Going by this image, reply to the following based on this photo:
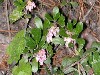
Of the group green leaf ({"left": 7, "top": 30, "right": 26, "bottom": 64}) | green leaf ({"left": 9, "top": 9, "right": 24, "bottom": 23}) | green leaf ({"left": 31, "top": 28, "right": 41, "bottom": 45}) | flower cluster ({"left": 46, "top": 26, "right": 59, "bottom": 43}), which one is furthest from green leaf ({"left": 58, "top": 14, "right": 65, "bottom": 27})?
green leaf ({"left": 9, "top": 9, "right": 24, "bottom": 23})

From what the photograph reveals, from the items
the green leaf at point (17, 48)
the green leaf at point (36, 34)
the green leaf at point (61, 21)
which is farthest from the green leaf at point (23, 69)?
the green leaf at point (61, 21)

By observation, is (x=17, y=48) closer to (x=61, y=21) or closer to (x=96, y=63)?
(x=61, y=21)

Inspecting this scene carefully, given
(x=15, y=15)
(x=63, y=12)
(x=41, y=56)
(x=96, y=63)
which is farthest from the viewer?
(x=63, y=12)

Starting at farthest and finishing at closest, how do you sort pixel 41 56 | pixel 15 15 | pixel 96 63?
pixel 15 15 → pixel 41 56 → pixel 96 63

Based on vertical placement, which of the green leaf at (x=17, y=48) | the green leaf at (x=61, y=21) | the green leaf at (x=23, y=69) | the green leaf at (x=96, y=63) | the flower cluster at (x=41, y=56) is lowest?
the green leaf at (x=96, y=63)

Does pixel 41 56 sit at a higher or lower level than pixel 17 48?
lower

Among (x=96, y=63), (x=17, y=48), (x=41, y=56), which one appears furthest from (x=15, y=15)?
(x=96, y=63)

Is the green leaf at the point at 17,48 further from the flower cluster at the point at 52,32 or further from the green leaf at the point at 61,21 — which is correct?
the green leaf at the point at 61,21
